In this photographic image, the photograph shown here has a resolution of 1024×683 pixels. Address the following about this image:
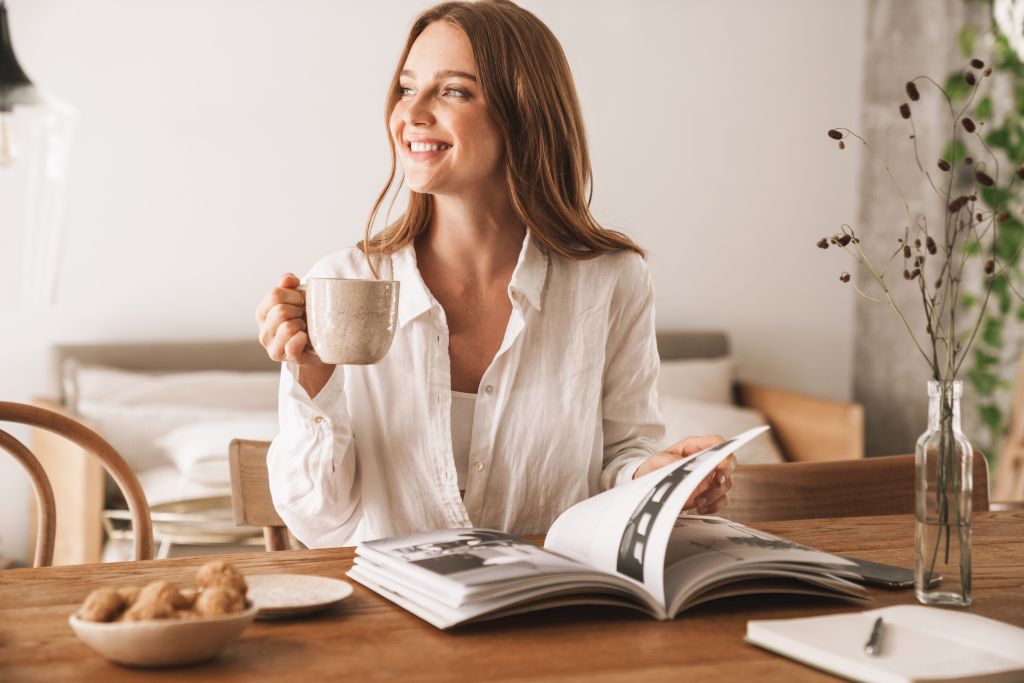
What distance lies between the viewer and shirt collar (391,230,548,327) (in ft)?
5.09

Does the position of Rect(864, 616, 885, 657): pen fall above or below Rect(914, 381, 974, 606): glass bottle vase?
below

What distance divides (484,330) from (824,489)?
20.5 inches

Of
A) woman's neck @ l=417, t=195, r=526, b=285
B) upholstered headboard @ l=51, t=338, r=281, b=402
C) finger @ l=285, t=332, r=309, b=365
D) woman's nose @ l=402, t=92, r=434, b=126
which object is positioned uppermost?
woman's nose @ l=402, t=92, r=434, b=126

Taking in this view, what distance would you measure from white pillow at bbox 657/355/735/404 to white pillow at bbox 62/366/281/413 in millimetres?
1273

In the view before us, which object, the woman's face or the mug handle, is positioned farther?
the woman's face

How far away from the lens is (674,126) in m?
3.94

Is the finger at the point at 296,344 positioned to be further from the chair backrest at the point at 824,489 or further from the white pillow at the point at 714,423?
the white pillow at the point at 714,423

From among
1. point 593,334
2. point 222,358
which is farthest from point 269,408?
point 593,334

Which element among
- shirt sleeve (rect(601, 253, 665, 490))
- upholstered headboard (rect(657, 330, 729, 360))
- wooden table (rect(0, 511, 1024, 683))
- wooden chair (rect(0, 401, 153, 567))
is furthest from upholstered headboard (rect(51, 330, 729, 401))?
wooden table (rect(0, 511, 1024, 683))

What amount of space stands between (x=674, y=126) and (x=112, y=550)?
2326 millimetres

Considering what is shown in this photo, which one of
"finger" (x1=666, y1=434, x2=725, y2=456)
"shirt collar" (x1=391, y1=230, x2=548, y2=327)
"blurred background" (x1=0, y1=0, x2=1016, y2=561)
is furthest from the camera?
"blurred background" (x1=0, y1=0, x2=1016, y2=561)

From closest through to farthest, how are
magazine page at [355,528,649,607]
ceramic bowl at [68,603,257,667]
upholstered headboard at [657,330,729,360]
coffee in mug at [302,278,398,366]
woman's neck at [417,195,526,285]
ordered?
ceramic bowl at [68,603,257,667] < magazine page at [355,528,649,607] < coffee in mug at [302,278,398,366] < woman's neck at [417,195,526,285] < upholstered headboard at [657,330,729,360]

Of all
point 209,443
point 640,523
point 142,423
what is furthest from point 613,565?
point 142,423

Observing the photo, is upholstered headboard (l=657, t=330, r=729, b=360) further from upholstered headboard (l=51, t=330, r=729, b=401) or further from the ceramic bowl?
the ceramic bowl
